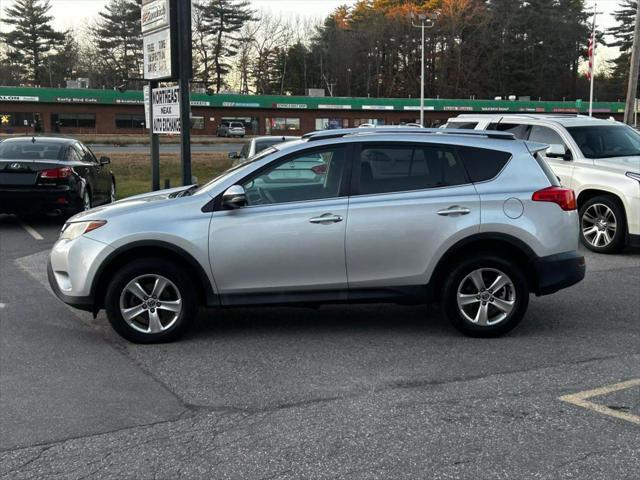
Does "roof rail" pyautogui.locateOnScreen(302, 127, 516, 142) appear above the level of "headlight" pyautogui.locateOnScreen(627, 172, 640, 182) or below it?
above

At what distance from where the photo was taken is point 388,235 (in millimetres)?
5613

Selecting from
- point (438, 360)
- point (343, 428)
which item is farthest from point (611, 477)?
point (438, 360)

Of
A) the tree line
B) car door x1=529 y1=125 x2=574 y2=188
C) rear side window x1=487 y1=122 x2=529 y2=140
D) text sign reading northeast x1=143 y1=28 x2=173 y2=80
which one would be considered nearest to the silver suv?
car door x1=529 y1=125 x2=574 y2=188

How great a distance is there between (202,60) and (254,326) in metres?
90.5

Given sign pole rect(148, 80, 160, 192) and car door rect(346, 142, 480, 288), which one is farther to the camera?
sign pole rect(148, 80, 160, 192)

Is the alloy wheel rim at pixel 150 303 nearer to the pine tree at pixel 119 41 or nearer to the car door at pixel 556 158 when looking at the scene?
the car door at pixel 556 158

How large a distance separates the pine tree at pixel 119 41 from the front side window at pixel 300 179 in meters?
89.1

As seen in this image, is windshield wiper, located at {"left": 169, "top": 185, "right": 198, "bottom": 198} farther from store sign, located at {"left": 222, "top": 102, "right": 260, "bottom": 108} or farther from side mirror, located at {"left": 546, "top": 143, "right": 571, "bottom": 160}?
store sign, located at {"left": 222, "top": 102, "right": 260, "bottom": 108}

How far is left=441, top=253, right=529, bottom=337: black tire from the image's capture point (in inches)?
225

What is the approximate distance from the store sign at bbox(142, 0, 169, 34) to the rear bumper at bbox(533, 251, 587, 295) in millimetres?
8038

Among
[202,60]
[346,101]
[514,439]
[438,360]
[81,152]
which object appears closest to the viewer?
[514,439]

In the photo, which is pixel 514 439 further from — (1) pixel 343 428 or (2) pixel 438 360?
(2) pixel 438 360

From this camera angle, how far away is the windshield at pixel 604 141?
10.5 m

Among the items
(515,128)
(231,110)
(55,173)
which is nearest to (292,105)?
(231,110)
